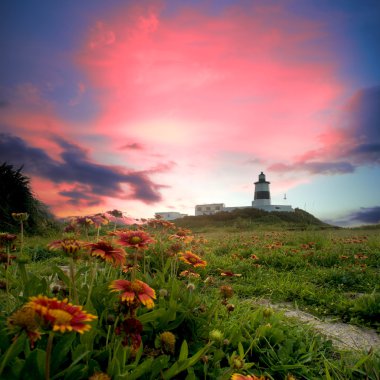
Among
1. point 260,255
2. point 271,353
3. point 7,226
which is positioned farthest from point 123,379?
point 7,226

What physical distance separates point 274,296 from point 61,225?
28.1 feet

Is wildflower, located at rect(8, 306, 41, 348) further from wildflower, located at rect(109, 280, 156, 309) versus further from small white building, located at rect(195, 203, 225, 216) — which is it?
small white building, located at rect(195, 203, 225, 216)

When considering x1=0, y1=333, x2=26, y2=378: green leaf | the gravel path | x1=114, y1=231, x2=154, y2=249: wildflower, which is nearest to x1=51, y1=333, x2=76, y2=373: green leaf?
x1=0, y1=333, x2=26, y2=378: green leaf

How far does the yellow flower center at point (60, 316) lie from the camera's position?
0.96m

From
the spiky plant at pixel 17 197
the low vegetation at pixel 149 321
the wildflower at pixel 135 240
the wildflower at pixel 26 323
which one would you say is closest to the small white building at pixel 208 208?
the spiky plant at pixel 17 197

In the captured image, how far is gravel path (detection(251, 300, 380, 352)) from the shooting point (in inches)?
118

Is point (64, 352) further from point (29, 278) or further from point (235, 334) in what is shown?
point (235, 334)

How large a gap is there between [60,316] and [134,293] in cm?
60

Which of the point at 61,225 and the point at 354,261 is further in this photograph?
the point at 61,225

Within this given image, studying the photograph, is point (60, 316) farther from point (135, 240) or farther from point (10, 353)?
point (135, 240)

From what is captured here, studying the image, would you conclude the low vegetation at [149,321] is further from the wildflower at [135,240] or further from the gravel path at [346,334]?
the gravel path at [346,334]

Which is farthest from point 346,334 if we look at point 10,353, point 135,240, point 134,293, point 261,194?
point 261,194

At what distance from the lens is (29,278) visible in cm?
210

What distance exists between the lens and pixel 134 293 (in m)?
1.55
